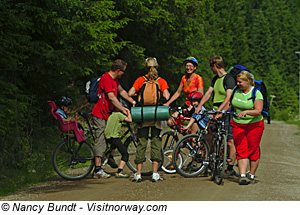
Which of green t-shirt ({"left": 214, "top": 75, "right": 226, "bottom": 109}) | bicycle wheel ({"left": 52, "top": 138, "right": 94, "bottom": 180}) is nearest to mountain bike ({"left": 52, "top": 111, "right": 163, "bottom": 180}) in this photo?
bicycle wheel ({"left": 52, "top": 138, "right": 94, "bottom": 180})

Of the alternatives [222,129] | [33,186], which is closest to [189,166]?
[222,129]

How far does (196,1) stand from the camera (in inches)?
1043

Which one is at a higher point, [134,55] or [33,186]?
[134,55]

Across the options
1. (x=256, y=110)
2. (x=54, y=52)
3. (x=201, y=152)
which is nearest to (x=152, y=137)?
(x=201, y=152)

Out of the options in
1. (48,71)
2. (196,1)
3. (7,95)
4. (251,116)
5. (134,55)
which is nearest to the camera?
(251,116)

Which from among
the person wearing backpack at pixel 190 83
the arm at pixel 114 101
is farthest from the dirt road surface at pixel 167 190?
the arm at pixel 114 101

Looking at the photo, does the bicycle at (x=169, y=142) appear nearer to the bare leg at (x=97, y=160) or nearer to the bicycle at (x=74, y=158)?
the bicycle at (x=74, y=158)

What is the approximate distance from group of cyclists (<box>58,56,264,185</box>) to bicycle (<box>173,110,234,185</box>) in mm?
238

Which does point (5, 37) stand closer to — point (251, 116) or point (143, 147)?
point (143, 147)

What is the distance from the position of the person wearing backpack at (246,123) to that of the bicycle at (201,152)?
0.26 meters

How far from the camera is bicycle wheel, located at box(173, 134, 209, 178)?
364 inches

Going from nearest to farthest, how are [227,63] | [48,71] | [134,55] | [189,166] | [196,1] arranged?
[189,166]
[48,71]
[134,55]
[196,1]
[227,63]

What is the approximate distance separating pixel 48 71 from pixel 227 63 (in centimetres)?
8767

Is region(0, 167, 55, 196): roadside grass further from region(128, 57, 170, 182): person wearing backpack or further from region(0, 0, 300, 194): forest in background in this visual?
region(128, 57, 170, 182): person wearing backpack
